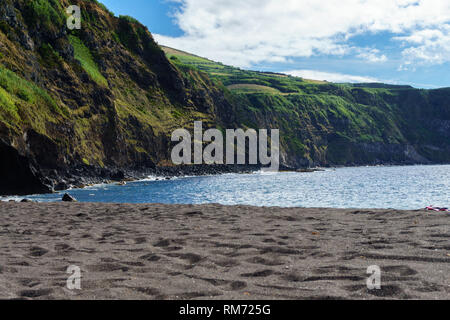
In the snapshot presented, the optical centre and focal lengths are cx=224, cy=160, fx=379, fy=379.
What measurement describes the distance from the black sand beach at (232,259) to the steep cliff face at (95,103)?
130 feet

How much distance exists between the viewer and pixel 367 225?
11406mm

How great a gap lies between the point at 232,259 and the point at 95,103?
248 ft

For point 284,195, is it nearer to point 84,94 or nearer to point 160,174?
point 160,174

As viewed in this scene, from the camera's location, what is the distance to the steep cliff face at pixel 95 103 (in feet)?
170

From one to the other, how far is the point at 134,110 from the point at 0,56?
3604 cm

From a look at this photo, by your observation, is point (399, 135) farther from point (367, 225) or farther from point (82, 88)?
point (367, 225)

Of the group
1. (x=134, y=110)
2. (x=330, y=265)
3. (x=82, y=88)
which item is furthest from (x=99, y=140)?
(x=330, y=265)

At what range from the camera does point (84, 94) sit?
74750 millimetres
